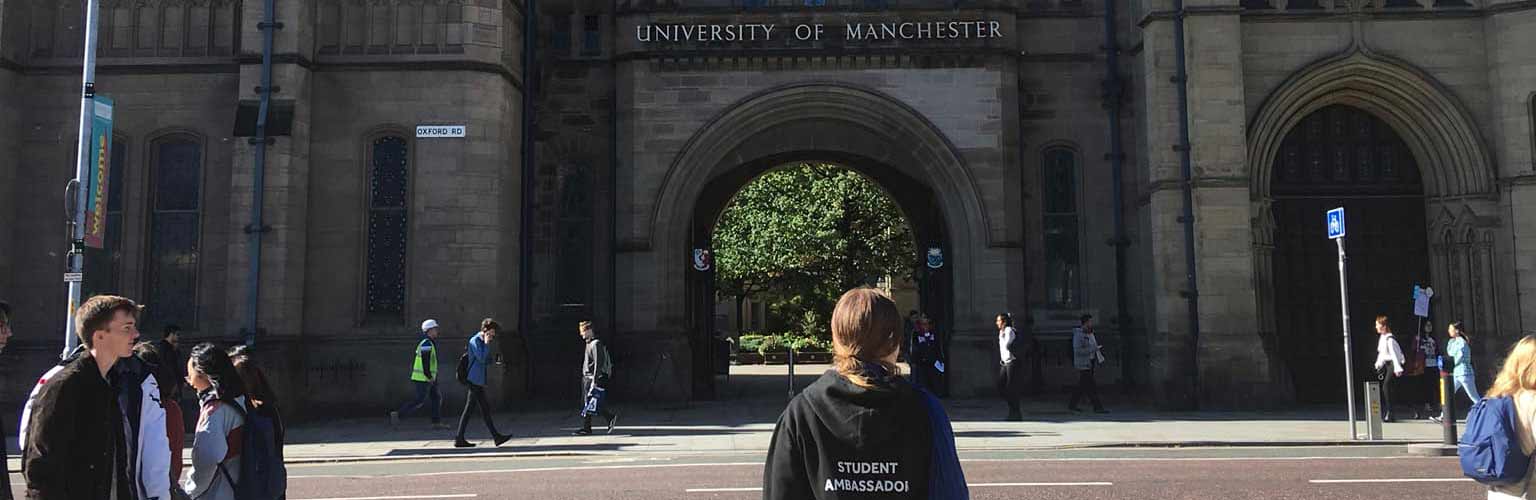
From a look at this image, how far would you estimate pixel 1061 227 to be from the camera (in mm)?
20859

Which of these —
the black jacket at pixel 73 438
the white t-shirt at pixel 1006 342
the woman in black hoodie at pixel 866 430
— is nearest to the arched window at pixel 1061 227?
the white t-shirt at pixel 1006 342

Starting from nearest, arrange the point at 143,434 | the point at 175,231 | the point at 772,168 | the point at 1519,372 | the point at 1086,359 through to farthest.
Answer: the point at 1519,372, the point at 143,434, the point at 1086,359, the point at 175,231, the point at 772,168

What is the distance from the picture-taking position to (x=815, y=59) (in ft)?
66.5

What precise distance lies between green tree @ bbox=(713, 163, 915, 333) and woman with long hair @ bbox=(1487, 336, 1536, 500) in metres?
33.4

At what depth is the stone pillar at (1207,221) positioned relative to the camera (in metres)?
17.8

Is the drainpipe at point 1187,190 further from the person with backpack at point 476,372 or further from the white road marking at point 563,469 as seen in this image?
the person with backpack at point 476,372

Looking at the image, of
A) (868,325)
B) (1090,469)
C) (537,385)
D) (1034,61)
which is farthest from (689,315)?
(868,325)

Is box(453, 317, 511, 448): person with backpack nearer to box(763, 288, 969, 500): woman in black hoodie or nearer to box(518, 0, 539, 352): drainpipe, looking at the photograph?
box(518, 0, 539, 352): drainpipe

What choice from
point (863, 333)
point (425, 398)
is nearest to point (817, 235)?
point (425, 398)

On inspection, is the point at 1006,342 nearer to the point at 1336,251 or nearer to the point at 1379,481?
the point at 1379,481

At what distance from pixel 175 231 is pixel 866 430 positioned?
61.7 ft

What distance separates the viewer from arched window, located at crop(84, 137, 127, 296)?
18.5 meters

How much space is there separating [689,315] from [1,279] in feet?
38.8

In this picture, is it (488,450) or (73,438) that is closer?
(73,438)
